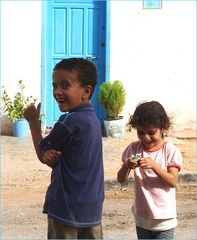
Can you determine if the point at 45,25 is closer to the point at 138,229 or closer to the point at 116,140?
the point at 116,140

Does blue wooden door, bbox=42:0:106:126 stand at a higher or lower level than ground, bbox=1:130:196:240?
higher

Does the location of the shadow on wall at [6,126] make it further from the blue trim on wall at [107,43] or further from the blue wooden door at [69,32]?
the blue trim on wall at [107,43]

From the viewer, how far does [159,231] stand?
10.6 feet

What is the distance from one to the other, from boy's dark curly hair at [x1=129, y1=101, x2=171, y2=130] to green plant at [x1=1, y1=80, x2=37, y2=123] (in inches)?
240

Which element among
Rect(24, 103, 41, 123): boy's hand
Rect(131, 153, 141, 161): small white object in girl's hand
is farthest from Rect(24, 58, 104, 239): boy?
Rect(131, 153, 141, 161): small white object in girl's hand

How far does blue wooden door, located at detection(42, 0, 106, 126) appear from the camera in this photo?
31.9ft

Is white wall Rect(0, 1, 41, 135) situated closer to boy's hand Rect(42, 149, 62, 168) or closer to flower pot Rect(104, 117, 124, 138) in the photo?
flower pot Rect(104, 117, 124, 138)

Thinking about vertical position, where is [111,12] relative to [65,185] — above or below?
above

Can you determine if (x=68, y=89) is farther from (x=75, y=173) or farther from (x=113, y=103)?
(x=113, y=103)

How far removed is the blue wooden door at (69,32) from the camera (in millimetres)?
9734

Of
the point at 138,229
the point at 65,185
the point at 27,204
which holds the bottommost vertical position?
the point at 27,204

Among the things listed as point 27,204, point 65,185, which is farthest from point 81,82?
point 27,204

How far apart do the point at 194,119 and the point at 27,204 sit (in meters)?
4.64

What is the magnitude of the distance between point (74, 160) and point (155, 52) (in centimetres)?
715
